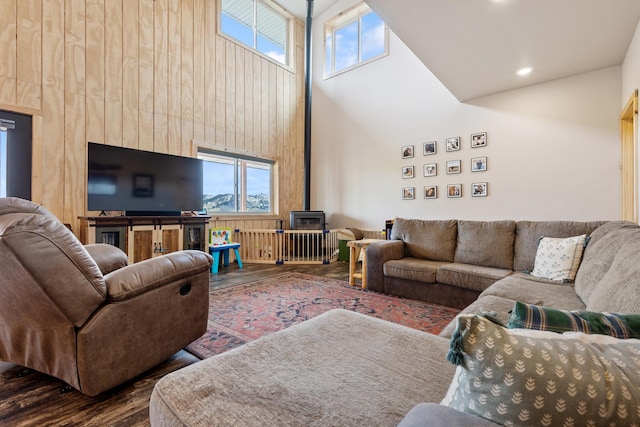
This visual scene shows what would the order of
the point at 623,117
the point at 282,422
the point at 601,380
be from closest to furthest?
the point at 601,380 < the point at 282,422 < the point at 623,117

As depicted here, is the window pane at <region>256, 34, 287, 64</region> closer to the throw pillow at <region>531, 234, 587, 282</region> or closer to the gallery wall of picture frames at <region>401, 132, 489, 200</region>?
the gallery wall of picture frames at <region>401, 132, 489, 200</region>

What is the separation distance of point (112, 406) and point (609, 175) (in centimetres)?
489

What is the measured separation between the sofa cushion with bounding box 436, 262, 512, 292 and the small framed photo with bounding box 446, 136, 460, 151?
213 cm

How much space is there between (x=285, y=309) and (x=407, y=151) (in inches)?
135

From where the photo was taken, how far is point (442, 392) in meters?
0.79

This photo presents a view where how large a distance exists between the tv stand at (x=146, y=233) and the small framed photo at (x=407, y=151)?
337cm

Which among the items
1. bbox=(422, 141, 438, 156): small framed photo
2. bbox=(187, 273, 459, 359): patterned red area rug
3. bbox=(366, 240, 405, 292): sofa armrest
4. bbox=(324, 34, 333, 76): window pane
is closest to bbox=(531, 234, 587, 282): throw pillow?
bbox=(187, 273, 459, 359): patterned red area rug

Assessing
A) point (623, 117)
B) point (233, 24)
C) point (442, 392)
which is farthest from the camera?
point (233, 24)

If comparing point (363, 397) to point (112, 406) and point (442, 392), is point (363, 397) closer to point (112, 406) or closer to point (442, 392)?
point (442, 392)

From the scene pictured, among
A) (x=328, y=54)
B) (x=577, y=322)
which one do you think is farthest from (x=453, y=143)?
(x=577, y=322)

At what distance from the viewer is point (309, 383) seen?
819mm

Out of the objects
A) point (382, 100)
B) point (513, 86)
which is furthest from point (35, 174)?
point (513, 86)

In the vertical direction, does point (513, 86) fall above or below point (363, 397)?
above

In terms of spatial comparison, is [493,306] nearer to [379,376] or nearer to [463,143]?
[379,376]
